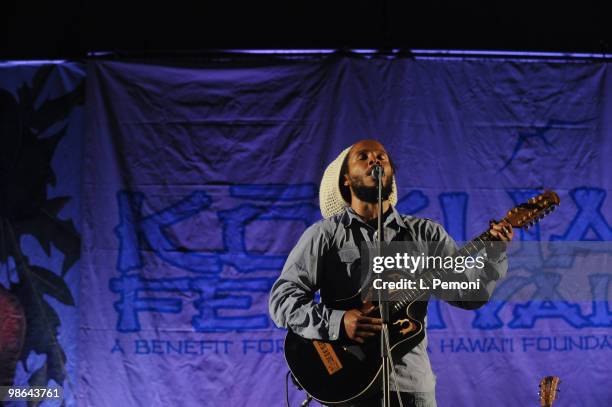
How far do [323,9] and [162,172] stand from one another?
50.8 inches

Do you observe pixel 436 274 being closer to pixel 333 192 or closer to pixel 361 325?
pixel 361 325

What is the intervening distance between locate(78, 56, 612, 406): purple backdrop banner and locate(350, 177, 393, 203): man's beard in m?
0.37

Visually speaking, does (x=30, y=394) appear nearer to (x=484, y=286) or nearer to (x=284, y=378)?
(x=284, y=378)

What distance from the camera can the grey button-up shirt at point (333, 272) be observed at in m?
2.83

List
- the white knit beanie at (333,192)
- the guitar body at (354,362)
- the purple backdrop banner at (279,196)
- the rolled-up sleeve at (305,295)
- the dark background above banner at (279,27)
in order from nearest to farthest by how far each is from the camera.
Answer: the guitar body at (354,362) → the rolled-up sleeve at (305,295) → the white knit beanie at (333,192) → the purple backdrop banner at (279,196) → the dark background above banner at (279,27)

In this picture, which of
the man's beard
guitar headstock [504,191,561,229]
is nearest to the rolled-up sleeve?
the man's beard

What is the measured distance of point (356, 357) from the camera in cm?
270

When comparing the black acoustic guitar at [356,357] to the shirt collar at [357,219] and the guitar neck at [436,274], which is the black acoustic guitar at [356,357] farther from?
the shirt collar at [357,219]

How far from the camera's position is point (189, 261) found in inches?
137

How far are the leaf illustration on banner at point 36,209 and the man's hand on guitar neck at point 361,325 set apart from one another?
163 cm

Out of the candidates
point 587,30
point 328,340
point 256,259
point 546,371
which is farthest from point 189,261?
point 587,30

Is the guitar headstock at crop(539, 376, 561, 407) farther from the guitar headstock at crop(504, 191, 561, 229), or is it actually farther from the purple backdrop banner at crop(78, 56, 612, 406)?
the guitar headstock at crop(504, 191, 561, 229)

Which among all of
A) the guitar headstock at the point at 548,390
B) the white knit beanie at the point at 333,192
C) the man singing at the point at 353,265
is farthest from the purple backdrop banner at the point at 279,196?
the guitar headstock at the point at 548,390

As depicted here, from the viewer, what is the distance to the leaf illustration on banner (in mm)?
3496
